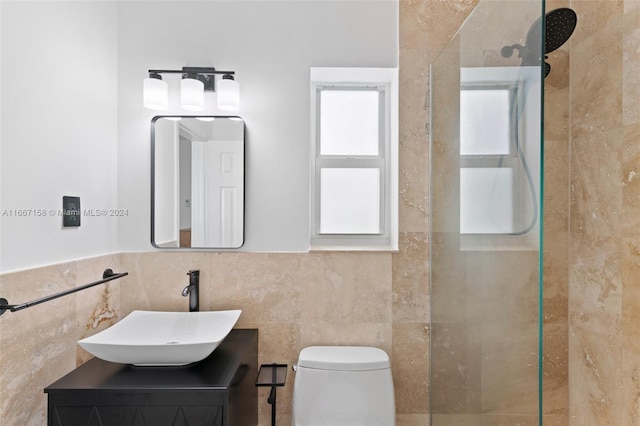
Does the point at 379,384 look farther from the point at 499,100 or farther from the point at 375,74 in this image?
the point at 375,74

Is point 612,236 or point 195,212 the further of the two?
point 195,212

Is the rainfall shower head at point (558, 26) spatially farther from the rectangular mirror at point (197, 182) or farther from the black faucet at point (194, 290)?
the black faucet at point (194, 290)

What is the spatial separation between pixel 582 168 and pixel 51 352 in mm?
2176

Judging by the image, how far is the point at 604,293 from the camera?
1.46 metres

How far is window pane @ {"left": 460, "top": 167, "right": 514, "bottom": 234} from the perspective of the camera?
1032 millimetres

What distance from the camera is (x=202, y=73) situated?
5.50 ft

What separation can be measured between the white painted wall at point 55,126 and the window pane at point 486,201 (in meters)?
1.46

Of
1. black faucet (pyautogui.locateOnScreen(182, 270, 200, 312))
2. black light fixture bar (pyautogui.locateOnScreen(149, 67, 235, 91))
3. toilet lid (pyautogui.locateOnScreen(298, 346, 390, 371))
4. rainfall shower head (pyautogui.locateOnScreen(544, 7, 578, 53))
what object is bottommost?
toilet lid (pyautogui.locateOnScreen(298, 346, 390, 371))

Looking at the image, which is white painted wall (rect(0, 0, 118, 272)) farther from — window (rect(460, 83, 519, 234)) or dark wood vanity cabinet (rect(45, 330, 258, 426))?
window (rect(460, 83, 519, 234))

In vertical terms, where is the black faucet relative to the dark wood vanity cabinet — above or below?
above

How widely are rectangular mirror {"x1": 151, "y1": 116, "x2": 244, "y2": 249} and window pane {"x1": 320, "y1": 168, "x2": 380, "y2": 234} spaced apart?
1.53 ft

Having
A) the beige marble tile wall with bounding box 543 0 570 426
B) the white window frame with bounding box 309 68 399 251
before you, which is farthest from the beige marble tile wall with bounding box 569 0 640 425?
the white window frame with bounding box 309 68 399 251

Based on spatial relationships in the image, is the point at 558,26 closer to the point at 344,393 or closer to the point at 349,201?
the point at 349,201

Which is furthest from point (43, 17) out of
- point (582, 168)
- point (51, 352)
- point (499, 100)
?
point (582, 168)
